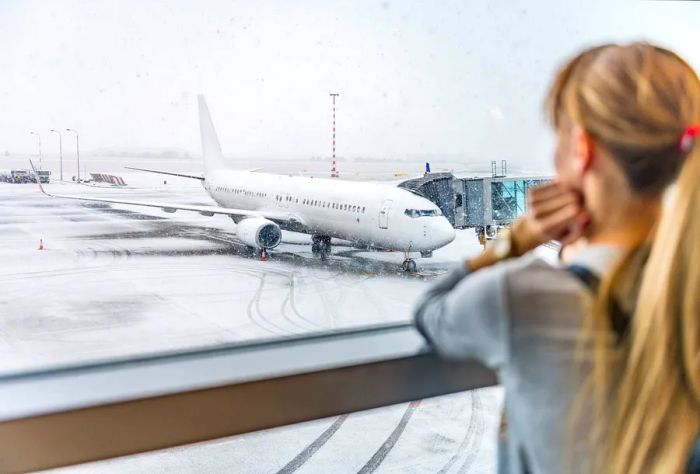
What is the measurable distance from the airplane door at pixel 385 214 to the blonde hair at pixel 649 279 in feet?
7.06

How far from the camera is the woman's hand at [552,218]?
2.00 ft

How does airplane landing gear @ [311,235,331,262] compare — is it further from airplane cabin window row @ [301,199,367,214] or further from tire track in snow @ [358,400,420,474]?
tire track in snow @ [358,400,420,474]

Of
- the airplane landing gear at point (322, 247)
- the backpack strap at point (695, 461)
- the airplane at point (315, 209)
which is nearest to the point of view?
the backpack strap at point (695, 461)

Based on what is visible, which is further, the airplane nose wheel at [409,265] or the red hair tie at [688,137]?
the airplane nose wheel at [409,265]

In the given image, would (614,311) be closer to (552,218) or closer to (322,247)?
(552,218)

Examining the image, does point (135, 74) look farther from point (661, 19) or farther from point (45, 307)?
point (661, 19)

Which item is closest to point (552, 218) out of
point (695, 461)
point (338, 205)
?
point (695, 461)

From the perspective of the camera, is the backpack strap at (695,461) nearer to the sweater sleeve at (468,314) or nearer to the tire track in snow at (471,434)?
the sweater sleeve at (468,314)

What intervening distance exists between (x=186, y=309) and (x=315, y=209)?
125 centimetres

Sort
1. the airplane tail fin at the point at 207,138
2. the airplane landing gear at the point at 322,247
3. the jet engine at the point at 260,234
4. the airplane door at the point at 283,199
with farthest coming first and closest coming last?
1. the airplane door at the point at 283,199
2. the airplane landing gear at the point at 322,247
3. the jet engine at the point at 260,234
4. the airplane tail fin at the point at 207,138

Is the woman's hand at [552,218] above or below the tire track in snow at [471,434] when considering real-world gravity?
above

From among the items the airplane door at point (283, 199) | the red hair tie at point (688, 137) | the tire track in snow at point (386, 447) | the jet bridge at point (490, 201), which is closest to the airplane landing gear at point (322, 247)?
the jet bridge at point (490, 201)

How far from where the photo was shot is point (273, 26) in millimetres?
1347

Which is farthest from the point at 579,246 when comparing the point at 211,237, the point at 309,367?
the point at 211,237
